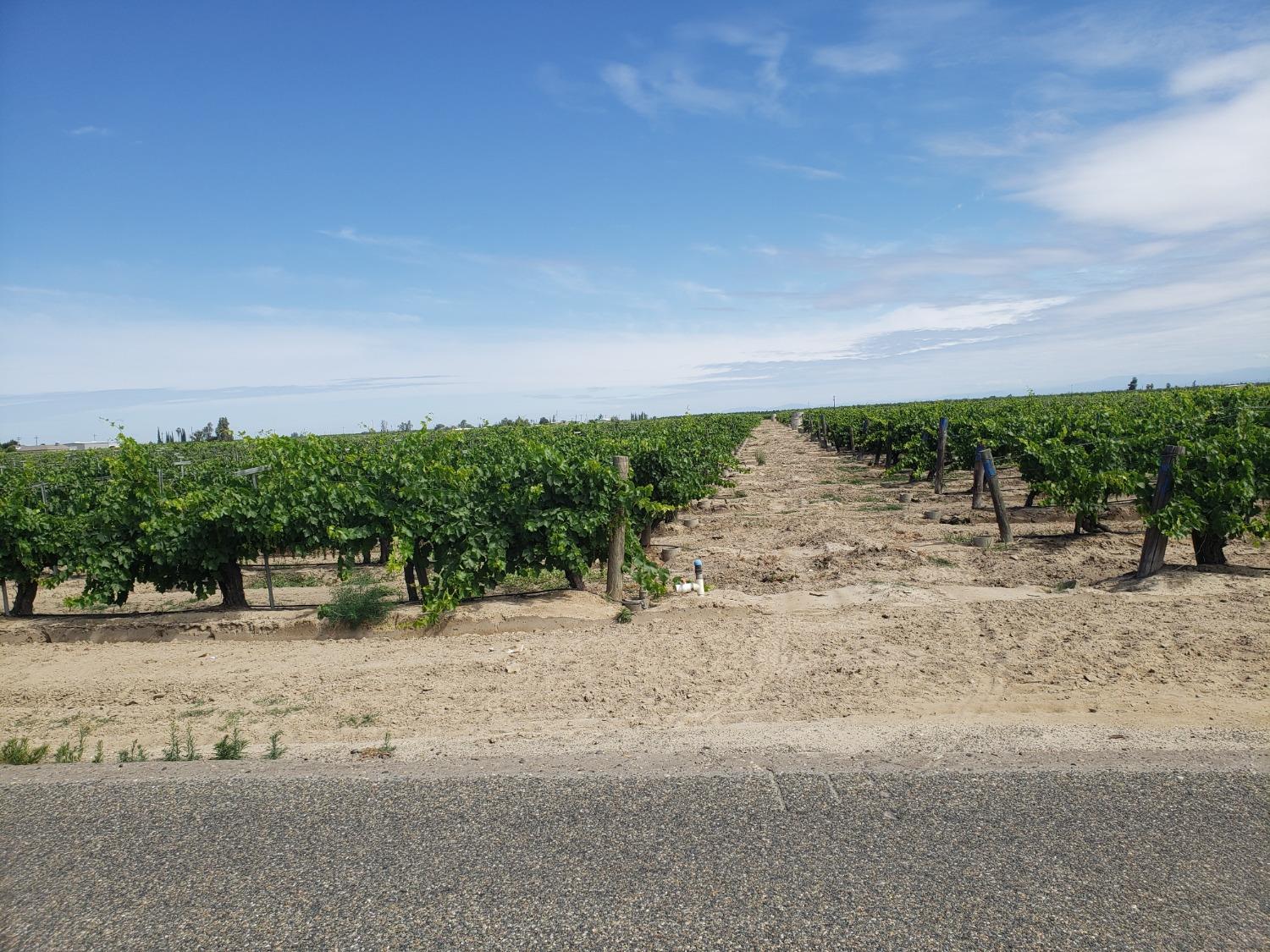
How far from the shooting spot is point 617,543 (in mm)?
9945

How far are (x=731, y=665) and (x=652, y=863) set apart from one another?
3.78m

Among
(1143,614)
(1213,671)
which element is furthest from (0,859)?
(1143,614)

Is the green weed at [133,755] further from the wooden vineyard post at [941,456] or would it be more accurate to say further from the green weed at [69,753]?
the wooden vineyard post at [941,456]

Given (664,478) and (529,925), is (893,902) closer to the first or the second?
(529,925)

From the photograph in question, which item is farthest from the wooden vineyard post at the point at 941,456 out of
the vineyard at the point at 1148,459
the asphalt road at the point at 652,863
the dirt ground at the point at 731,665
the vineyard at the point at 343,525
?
the asphalt road at the point at 652,863

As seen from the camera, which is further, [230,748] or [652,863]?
[230,748]

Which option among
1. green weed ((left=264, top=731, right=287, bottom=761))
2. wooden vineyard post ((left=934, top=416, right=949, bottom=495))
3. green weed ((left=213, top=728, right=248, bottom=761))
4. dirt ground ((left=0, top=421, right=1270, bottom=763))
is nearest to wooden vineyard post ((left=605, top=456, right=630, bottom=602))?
dirt ground ((left=0, top=421, right=1270, bottom=763))

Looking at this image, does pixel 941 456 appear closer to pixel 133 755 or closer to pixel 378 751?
pixel 378 751

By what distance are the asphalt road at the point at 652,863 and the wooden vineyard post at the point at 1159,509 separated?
19.6 feet

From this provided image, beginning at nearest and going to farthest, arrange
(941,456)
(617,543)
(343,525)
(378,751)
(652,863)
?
(652,863)
(378,751)
(617,543)
(343,525)
(941,456)

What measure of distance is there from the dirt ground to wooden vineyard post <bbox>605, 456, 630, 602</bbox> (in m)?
0.31

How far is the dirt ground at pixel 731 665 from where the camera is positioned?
566 cm

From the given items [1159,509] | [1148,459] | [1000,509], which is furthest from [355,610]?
[1148,459]

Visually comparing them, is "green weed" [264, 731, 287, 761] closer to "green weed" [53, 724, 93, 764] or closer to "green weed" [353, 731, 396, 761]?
"green weed" [353, 731, 396, 761]
